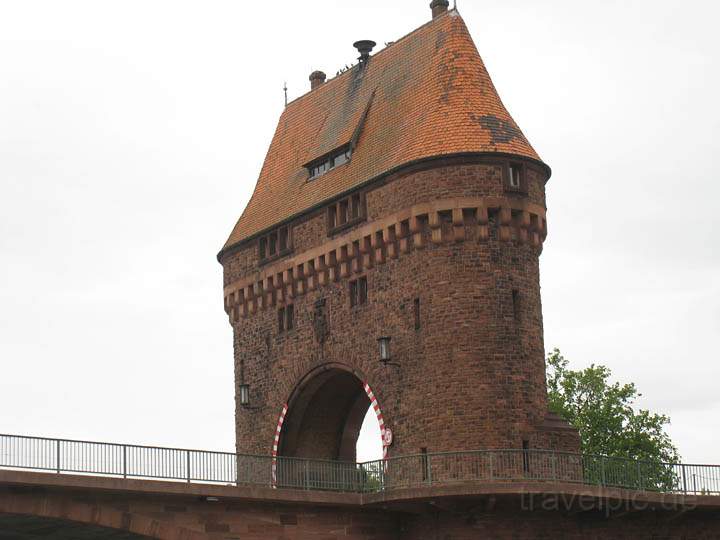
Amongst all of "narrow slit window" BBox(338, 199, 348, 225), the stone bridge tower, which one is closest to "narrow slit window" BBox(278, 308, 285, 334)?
the stone bridge tower

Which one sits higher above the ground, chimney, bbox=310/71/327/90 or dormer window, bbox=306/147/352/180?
chimney, bbox=310/71/327/90

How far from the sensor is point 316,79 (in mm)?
60250

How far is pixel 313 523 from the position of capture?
45844 mm

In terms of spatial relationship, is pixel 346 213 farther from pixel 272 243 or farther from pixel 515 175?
pixel 515 175

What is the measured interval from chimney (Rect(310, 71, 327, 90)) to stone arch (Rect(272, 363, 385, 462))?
12303 mm

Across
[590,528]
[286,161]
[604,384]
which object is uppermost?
[286,161]

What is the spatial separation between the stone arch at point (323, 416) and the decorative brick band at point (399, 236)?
3098mm

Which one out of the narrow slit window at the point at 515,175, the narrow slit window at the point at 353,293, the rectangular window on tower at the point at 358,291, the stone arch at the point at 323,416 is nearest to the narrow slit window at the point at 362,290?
the rectangular window on tower at the point at 358,291

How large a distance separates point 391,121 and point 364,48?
5500 mm

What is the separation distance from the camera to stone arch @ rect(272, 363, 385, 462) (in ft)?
175

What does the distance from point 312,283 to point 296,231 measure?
216 cm

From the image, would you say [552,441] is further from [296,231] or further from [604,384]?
[604,384]

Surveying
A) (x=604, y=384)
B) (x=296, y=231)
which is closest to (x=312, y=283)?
(x=296, y=231)

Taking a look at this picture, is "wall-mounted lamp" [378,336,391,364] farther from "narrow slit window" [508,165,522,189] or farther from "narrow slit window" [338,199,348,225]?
"narrow slit window" [508,165,522,189]
